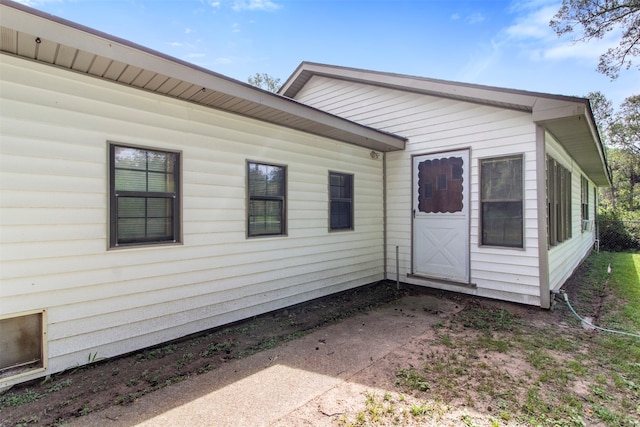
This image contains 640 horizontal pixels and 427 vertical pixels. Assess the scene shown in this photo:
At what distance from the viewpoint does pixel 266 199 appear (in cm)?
469

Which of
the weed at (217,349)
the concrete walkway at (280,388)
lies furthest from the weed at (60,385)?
the weed at (217,349)

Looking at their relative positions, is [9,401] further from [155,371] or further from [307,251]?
[307,251]

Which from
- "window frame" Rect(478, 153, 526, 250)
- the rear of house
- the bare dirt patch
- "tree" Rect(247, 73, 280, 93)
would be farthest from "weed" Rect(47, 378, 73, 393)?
"tree" Rect(247, 73, 280, 93)

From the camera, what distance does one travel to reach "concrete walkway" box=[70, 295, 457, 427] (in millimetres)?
2311

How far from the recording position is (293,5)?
723 cm

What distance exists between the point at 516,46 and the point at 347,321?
8619mm

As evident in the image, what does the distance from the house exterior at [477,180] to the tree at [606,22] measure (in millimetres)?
2859

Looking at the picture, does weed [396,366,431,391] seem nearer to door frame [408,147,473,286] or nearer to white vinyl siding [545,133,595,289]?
door frame [408,147,473,286]

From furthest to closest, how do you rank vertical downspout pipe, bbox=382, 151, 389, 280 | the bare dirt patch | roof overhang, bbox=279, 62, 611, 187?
vertical downspout pipe, bbox=382, 151, 389, 280, roof overhang, bbox=279, 62, 611, 187, the bare dirt patch

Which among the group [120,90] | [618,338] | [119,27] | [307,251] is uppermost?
[119,27]

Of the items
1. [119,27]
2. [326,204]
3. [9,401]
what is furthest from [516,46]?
[9,401]

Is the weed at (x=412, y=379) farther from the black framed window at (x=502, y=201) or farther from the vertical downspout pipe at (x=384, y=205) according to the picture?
the vertical downspout pipe at (x=384, y=205)

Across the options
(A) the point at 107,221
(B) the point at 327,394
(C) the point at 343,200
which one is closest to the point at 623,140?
(C) the point at 343,200

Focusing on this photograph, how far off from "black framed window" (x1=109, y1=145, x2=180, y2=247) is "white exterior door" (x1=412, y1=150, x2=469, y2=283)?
4.50 metres
